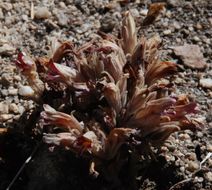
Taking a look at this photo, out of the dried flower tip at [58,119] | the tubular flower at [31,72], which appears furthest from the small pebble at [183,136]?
the tubular flower at [31,72]

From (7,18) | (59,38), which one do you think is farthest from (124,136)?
(7,18)

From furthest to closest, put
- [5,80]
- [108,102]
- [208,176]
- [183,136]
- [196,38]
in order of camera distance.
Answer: [196,38] → [5,80] → [183,136] → [208,176] → [108,102]

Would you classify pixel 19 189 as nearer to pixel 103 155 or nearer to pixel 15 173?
pixel 15 173

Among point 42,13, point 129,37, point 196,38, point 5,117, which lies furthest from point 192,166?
point 42,13

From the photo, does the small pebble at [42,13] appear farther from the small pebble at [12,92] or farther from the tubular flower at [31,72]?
the tubular flower at [31,72]

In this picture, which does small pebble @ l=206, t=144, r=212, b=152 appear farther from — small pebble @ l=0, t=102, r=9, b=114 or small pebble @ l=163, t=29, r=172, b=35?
small pebble @ l=0, t=102, r=9, b=114

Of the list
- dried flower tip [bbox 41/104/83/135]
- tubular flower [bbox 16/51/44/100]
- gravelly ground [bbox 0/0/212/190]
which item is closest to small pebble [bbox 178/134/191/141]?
gravelly ground [bbox 0/0/212/190]

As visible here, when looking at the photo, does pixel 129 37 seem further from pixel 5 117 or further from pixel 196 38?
pixel 5 117
